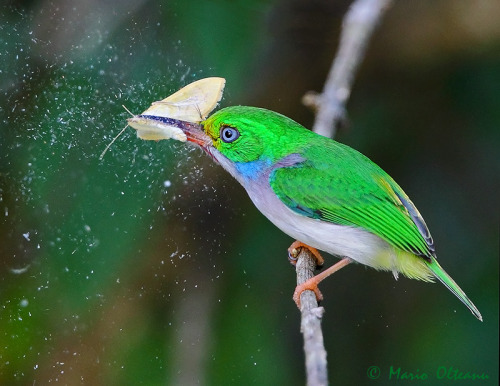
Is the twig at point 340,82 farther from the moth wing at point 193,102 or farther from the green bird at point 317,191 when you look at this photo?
the moth wing at point 193,102

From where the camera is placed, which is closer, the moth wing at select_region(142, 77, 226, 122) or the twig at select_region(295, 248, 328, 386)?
the twig at select_region(295, 248, 328, 386)

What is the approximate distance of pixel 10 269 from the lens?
12.2ft

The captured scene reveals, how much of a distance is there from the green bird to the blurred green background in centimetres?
88

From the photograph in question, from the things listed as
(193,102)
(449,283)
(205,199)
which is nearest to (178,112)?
(193,102)

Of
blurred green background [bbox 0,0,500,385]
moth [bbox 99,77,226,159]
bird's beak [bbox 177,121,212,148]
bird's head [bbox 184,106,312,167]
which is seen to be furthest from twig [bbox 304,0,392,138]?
blurred green background [bbox 0,0,500,385]

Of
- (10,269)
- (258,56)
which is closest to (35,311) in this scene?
(10,269)

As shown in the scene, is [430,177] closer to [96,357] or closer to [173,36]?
[173,36]

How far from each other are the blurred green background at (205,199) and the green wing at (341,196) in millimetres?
998

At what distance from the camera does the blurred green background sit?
12.1 feet

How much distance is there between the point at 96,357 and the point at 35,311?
383mm

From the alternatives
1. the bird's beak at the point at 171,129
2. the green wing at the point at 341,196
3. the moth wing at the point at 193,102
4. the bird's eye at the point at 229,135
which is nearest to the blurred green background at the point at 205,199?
the moth wing at the point at 193,102

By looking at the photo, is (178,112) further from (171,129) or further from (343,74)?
(343,74)

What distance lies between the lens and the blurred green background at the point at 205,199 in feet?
12.1

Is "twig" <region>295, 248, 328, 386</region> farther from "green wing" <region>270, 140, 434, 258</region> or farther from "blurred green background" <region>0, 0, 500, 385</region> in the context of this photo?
"blurred green background" <region>0, 0, 500, 385</region>
